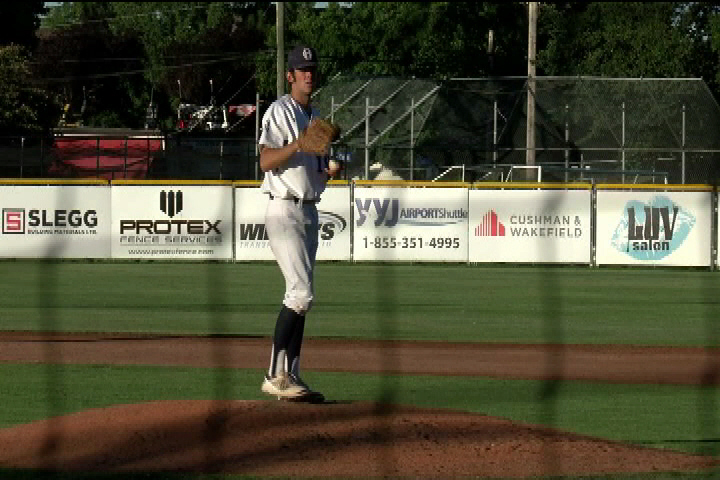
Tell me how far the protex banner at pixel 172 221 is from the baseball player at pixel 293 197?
1880cm

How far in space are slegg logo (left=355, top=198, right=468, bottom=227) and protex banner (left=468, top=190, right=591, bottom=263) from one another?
0.37 metres

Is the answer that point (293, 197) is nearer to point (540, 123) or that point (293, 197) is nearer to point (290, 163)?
point (290, 163)

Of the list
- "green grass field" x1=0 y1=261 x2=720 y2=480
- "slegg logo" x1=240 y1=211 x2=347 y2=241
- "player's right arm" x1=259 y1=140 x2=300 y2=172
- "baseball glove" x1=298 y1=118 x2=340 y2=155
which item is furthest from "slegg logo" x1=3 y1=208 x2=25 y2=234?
"baseball glove" x1=298 y1=118 x2=340 y2=155

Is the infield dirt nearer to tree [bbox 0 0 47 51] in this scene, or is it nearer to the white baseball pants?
the white baseball pants

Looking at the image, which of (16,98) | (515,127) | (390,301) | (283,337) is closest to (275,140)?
(283,337)

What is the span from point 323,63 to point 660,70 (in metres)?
15.9

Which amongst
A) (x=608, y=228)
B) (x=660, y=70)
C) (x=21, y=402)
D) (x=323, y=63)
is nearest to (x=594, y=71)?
(x=660, y=70)

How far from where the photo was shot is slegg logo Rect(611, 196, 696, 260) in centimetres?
2638

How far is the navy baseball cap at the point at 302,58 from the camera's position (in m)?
8.28

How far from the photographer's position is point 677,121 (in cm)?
3938

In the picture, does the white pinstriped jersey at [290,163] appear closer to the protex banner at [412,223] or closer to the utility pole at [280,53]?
the protex banner at [412,223]

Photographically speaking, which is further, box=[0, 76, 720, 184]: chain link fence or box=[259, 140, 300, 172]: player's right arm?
box=[0, 76, 720, 184]: chain link fence

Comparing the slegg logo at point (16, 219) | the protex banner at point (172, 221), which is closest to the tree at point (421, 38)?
the protex banner at point (172, 221)

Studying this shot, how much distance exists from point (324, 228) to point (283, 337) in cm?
1865
